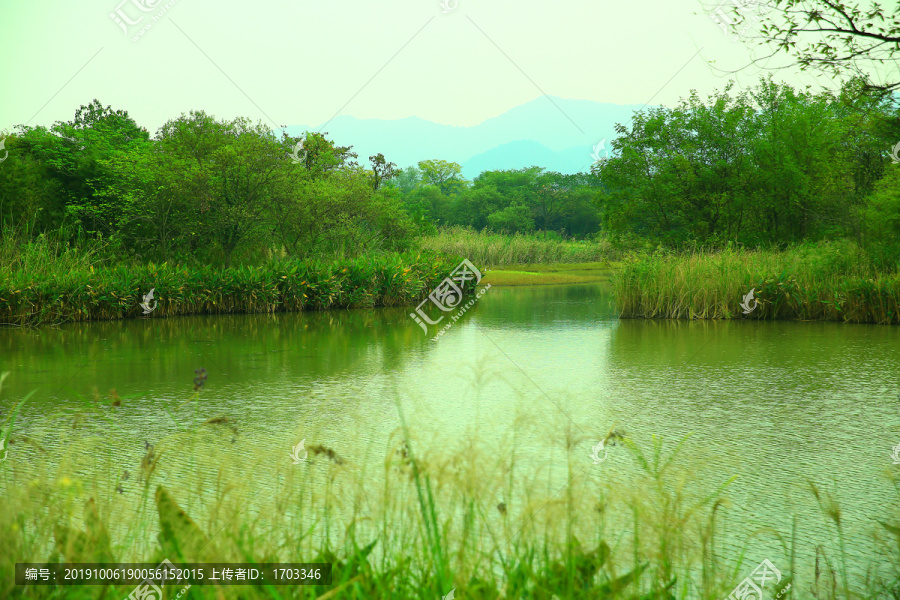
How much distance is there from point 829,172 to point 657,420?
19.7 meters

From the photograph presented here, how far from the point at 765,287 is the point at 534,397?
26.3ft

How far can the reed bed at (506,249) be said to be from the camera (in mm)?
28047

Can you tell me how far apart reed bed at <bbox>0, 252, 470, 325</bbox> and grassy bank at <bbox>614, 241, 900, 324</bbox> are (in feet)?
19.0

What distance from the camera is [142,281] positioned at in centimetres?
1400

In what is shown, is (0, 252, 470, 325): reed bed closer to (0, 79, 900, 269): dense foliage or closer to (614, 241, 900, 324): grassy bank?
(0, 79, 900, 269): dense foliage
